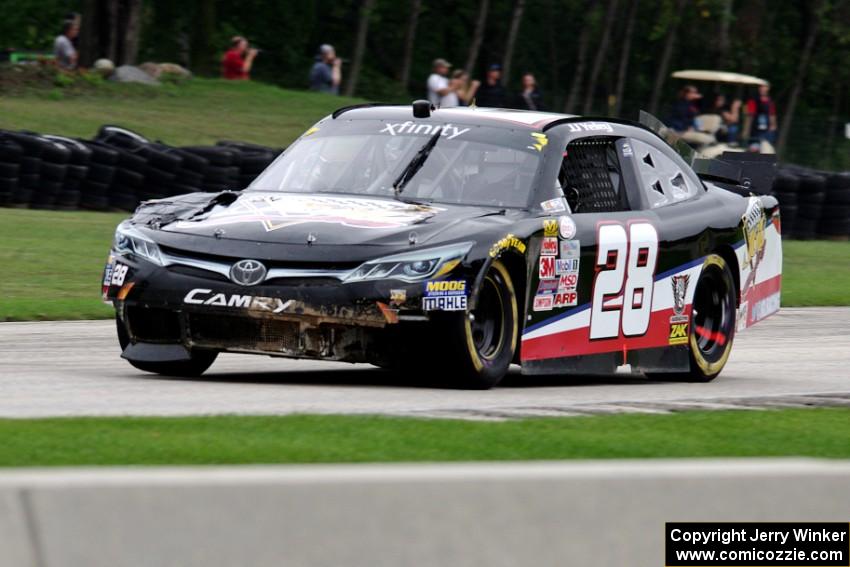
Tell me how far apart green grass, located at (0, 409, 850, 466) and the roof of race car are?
98.1 inches

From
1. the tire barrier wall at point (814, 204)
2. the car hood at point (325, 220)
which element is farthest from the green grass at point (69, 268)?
the car hood at point (325, 220)

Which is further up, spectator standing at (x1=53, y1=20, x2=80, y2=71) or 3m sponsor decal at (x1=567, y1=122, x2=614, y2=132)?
3m sponsor decal at (x1=567, y1=122, x2=614, y2=132)

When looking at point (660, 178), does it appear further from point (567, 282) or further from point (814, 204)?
point (814, 204)

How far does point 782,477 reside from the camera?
13.6 feet

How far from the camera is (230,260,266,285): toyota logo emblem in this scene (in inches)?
330

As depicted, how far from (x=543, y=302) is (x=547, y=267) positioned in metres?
0.18

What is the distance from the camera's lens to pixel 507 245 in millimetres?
8734

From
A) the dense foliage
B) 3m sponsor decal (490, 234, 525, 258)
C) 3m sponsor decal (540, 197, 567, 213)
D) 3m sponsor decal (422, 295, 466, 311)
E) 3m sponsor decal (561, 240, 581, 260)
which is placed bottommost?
the dense foliage

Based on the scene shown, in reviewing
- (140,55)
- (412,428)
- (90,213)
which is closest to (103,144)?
(90,213)

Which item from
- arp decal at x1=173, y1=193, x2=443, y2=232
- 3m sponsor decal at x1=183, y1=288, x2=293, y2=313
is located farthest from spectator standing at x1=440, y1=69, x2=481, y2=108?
3m sponsor decal at x1=183, y1=288, x2=293, y2=313

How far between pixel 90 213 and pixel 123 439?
52.3 feet

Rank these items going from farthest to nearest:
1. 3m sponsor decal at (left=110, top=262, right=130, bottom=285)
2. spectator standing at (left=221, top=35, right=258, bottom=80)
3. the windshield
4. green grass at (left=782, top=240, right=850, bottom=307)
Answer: spectator standing at (left=221, top=35, right=258, bottom=80) → green grass at (left=782, top=240, right=850, bottom=307) → the windshield → 3m sponsor decal at (left=110, top=262, right=130, bottom=285)

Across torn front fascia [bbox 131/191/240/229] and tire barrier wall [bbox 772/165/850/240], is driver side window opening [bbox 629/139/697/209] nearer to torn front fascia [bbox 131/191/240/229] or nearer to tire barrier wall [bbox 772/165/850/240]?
torn front fascia [bbox 131/191/240/229]

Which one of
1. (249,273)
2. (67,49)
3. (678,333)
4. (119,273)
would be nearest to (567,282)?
(678,333)
